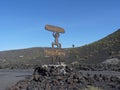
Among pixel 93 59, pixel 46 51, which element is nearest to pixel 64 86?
pixel 46 51

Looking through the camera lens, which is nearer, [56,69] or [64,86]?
[64,86]

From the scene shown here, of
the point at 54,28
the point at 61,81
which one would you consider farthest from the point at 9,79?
the point at 61,81

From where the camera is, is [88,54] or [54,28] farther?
[88,54]

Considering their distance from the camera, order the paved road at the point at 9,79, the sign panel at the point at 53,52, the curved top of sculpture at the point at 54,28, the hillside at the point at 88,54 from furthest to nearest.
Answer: the hillside at the point at 88,54 < the sign panel at the point at 53,52 < the curved top of sculpture at the point at 54,28 < the paved road at the point at 9,79

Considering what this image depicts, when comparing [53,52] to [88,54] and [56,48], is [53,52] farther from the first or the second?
[88,54]

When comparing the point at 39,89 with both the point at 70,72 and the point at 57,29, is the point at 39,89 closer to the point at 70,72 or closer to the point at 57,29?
the point at 70,72

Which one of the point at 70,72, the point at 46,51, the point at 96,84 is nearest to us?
the point at 96,84

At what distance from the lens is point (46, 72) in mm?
22375

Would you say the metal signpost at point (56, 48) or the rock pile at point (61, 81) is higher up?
the metal signpost at point (56, 48)

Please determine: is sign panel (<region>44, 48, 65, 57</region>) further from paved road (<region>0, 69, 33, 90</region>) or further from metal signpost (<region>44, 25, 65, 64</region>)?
Result: paved road (<region>0, 69, 33, 90</region>)

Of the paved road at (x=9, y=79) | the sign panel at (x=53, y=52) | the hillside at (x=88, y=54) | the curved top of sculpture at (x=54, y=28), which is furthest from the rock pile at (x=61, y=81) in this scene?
the hillside at (x=88, y=54)

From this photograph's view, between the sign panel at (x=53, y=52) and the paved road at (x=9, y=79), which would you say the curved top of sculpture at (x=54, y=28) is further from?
the paved road at (x=9, y=79)

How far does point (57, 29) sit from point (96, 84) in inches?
328

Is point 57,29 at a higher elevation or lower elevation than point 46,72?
higher
